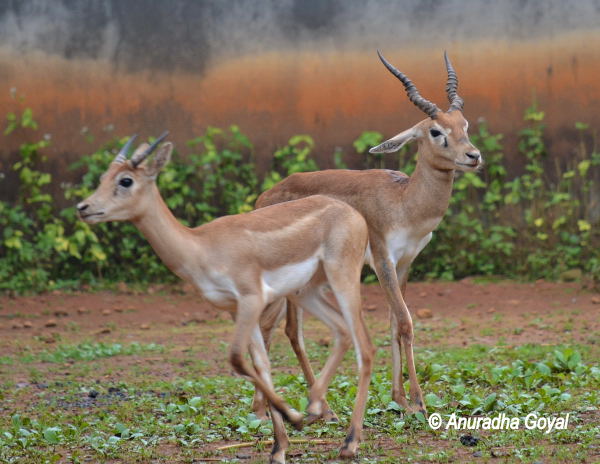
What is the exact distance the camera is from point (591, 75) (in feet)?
35.1

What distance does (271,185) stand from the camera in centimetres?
1071

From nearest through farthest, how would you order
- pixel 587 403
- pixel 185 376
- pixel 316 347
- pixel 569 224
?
pixel 587 403
pixel 185 376
pixel 316 347
pixel 569 224

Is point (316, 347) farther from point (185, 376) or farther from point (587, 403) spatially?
point (587, 403)

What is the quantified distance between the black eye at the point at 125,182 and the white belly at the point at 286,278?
759 millimetres

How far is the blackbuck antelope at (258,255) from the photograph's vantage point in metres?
4.57

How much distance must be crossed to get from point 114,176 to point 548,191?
7002mm

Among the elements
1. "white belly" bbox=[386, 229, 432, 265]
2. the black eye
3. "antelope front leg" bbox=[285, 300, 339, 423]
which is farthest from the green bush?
the black eye

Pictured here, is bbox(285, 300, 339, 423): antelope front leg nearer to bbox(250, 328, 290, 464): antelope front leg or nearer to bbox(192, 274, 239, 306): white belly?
bbox(250, 328, 290, 464): antelope front leg

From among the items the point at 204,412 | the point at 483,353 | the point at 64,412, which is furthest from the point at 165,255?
the point at 483,353

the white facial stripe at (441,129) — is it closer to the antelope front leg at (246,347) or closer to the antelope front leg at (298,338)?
the antelope front leg at (298,338)

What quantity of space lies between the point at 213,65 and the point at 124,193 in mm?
6618

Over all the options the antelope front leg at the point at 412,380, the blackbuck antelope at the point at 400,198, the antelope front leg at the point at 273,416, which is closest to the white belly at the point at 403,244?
the blackbuck antelope at the point at 400,198

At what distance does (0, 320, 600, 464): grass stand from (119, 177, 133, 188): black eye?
1.30m

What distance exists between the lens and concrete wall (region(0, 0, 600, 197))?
10945mm
